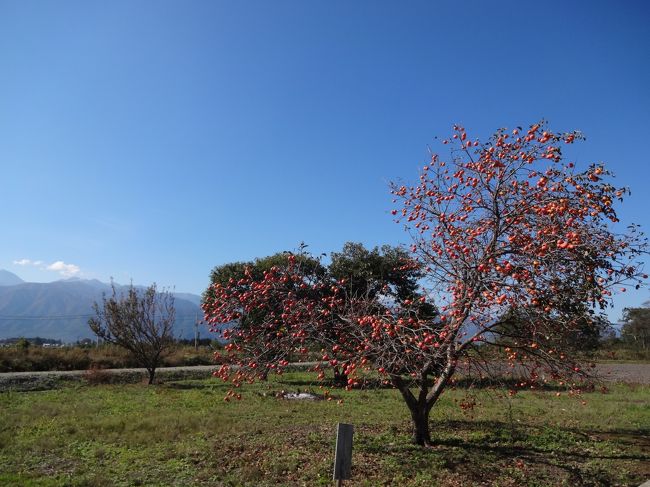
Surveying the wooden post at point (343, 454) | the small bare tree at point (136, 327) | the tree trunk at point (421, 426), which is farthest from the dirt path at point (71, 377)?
the wooden post at point (343, 454)

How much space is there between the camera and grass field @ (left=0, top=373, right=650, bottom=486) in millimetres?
6964

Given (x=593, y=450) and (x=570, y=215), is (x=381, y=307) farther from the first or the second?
(x=593, y=450)

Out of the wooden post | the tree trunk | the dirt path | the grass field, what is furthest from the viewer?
the dirt path

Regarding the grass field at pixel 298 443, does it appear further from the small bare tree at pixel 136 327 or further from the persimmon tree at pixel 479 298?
the small bare tree at pixel 136 327

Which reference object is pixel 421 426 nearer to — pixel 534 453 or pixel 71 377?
pixel 534 453

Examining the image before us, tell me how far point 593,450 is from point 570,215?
184 inches

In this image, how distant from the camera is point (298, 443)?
8.70m

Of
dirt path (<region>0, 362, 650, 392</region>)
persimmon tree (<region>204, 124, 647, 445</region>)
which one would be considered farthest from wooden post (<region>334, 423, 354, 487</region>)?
dirt path (<region>0, 362, 650, 392</region>)

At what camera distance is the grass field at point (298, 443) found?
22.8ft

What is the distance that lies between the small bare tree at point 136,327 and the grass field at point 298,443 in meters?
5.77

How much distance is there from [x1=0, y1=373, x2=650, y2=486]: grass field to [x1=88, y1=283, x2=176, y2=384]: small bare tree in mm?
5766

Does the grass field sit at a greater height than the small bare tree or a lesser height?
lesser

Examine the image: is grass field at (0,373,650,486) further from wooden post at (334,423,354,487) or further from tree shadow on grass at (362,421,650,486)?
wooden post at (334,423,354,487)

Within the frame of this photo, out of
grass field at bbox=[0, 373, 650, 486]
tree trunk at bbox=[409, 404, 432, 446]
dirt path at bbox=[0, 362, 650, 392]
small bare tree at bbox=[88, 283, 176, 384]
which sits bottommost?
dirt path at bbox=[0, 362, 650, 392]
